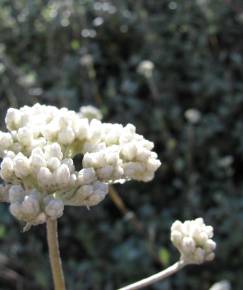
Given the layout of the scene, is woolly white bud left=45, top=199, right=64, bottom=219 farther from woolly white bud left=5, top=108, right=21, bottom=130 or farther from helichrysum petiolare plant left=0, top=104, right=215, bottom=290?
woolly white bud left=5, top=108, right=21, bottom=130

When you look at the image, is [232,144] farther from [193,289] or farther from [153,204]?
[193,289]

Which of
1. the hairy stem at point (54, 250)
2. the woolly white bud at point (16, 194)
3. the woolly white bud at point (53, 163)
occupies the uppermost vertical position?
the woolly white bud at point (53, 163)

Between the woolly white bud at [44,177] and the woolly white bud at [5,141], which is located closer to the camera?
the woolly white bud at [44,177]

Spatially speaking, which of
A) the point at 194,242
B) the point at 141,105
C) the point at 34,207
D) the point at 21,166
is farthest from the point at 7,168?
the point at 141,105

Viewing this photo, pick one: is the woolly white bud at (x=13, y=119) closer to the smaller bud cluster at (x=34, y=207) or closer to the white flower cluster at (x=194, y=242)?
the smaller bud cluster at (x=34, y=207)

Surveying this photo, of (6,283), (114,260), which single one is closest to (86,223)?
(114,260)

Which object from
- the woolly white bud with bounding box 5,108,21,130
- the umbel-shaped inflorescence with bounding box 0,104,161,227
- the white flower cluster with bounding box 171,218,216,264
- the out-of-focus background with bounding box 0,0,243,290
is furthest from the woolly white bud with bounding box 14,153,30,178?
the out-of-focus background with bounding box 0,0,243,290

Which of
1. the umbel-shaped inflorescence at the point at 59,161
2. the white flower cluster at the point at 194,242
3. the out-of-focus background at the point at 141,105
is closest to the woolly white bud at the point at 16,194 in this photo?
the umbel-shaped inflorescence at the point at 59,161
